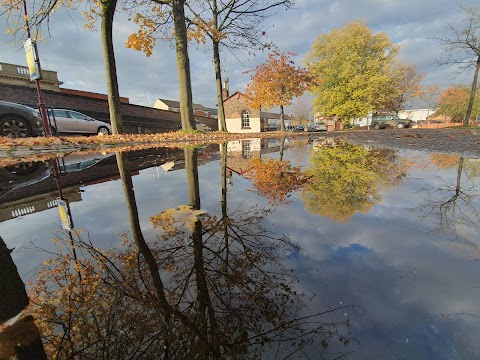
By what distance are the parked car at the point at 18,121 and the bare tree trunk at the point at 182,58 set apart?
227 inches

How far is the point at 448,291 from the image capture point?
1.18 m

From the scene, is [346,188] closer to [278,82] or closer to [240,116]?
[278,82]

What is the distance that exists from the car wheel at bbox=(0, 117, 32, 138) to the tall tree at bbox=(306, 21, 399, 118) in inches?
1093

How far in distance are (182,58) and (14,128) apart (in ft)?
23.4

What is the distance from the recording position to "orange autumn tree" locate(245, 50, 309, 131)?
26391 mm

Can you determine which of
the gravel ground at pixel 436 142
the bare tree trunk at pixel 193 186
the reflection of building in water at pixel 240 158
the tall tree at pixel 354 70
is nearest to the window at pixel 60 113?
the reflection of building in water at pixel 240 158

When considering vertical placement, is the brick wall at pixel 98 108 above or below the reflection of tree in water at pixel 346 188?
above

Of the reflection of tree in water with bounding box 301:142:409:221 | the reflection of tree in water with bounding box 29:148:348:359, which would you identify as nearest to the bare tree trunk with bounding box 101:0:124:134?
the reflection of tree in water with bounding box 301:142:409:221

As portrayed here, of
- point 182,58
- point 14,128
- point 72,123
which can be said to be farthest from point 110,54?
point 14,128

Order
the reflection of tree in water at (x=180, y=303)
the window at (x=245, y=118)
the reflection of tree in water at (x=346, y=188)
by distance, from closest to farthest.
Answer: the reflection of tree in water at (x=180, y=303)
the reflection of tree in water at (x=346, y=188)
the window at (x=245, y=118)

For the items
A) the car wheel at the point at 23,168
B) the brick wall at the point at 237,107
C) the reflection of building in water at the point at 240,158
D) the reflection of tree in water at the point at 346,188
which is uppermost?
the brick wall at the point at 237,107

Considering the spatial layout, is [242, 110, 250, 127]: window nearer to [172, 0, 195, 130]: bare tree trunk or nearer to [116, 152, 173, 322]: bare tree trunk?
[172, 0, 195, 130]: bare tree trunk

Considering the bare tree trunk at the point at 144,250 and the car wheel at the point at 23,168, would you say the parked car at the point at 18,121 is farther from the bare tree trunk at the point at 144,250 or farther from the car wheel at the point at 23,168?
the bare tree trunk at the point at 144,250

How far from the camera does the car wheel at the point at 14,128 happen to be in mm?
7415
